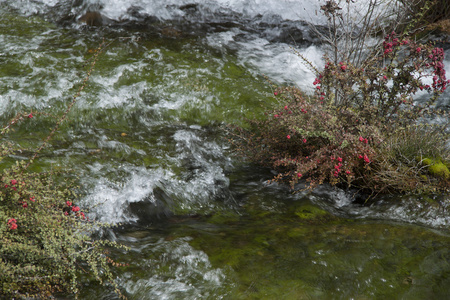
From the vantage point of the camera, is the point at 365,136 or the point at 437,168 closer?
the point at 437,168

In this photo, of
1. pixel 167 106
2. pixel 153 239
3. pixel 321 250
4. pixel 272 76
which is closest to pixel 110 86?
pixel 167 106

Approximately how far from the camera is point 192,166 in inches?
178

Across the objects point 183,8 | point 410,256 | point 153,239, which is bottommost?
point 153,239

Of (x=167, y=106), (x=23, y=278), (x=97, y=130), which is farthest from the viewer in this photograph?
(x=167, y=106)

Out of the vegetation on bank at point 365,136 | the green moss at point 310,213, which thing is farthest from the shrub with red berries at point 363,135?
the green moss at point 310,213

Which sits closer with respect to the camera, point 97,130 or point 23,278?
point 23,278

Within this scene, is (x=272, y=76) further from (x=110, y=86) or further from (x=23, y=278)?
(x=23, y=278)

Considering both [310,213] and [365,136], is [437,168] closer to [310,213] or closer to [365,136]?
[365,136]

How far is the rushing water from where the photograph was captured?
267cm

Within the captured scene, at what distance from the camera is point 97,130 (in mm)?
4910

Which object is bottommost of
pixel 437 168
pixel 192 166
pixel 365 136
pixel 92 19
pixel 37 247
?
pixel 192 166

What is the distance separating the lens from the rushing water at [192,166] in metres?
2.67

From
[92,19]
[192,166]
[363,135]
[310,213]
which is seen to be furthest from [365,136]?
[92,19]

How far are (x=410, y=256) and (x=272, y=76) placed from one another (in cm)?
445
